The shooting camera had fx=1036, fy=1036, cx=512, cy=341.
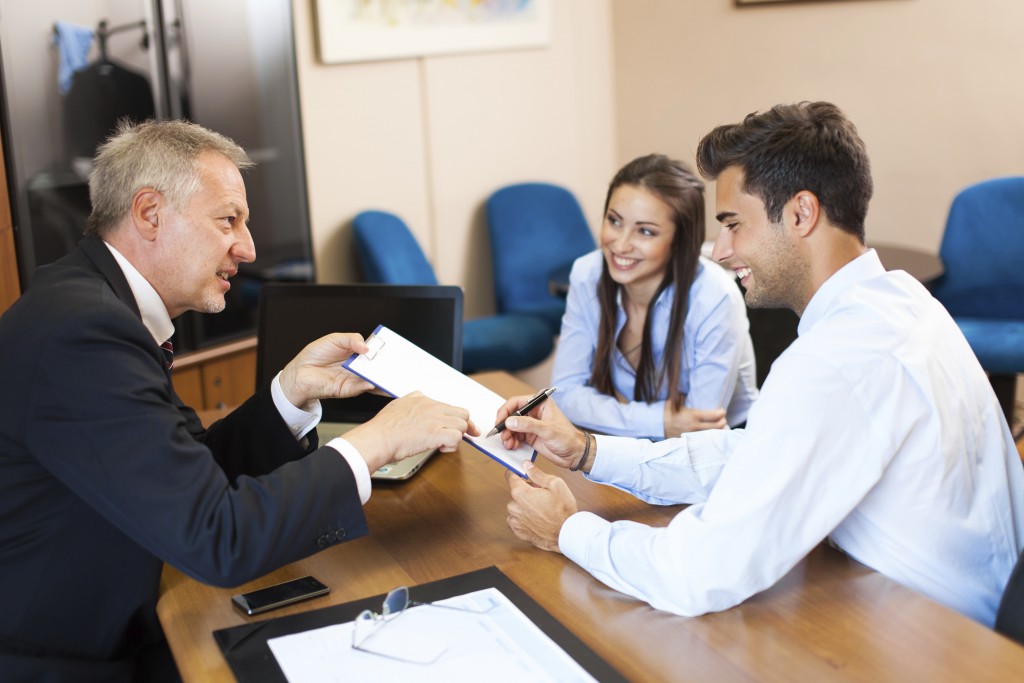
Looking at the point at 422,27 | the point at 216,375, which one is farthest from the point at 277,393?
the point at 422,27

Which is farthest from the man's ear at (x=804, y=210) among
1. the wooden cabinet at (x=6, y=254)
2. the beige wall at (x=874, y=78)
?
the beige wall at (x=874, y=78)

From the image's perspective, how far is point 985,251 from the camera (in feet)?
13.3

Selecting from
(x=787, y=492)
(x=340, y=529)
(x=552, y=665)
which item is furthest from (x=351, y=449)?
(x=787, y=492)

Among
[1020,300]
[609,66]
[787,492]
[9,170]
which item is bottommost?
[1020,300]

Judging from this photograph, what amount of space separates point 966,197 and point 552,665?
347 centimetres

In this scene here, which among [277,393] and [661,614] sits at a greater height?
[277,393]

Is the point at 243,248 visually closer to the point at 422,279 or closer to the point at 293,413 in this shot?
the point at 293,413

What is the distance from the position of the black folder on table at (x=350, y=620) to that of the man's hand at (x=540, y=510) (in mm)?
115

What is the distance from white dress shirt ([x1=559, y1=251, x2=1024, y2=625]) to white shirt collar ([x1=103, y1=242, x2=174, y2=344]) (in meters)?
0.78

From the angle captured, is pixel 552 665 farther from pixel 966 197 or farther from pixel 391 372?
pixel 966 197

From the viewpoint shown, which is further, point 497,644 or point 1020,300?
point 1020,300

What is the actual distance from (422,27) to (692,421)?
2.53m

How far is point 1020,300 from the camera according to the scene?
13.2 feet

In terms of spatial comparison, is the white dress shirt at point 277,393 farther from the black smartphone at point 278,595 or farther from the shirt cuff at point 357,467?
the black smartphone at point 278,595
